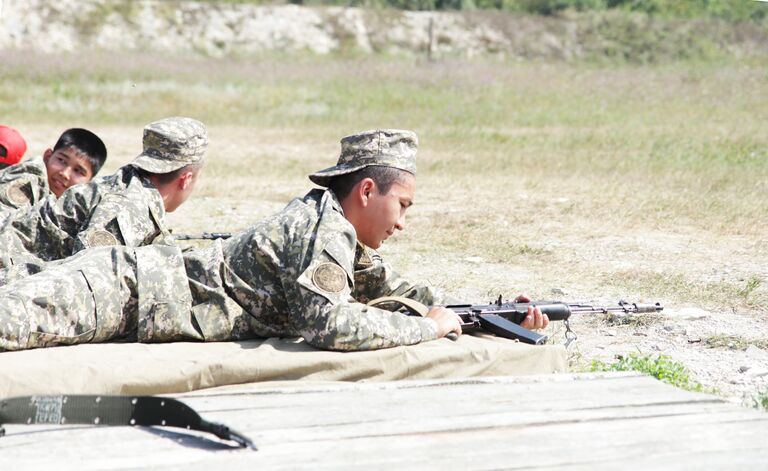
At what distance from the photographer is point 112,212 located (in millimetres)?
5641

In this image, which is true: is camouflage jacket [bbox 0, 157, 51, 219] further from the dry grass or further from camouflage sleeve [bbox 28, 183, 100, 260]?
the dry grass

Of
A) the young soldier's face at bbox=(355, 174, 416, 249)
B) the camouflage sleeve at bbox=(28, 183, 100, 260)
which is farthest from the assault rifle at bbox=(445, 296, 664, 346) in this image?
the camouflage sleeve at bbox=(28, 183, 100, 260)

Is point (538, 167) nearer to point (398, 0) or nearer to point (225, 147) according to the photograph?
point (225, 147)

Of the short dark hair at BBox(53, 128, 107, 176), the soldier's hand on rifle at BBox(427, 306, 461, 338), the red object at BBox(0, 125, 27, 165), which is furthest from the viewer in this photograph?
the red object at BBox(0, 125, 27, 165)

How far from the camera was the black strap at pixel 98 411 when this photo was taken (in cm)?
327

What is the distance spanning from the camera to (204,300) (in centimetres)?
471

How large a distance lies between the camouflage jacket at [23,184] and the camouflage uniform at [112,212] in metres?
0.82

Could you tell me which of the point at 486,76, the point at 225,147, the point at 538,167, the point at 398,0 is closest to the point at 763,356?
the point at 538,167

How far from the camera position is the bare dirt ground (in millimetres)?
6312

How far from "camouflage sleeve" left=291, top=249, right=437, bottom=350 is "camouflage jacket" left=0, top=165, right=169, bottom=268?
1536 mm

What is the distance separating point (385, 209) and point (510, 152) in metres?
10.7

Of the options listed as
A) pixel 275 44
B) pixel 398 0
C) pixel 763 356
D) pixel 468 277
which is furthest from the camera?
pixel 398 0

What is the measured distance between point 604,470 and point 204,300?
2.19 metres

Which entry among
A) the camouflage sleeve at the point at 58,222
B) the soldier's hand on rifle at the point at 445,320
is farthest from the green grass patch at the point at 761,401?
the camouflage sleeve at the point at 58,222
